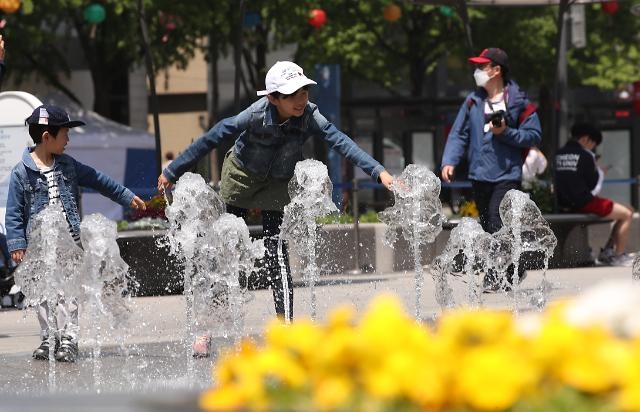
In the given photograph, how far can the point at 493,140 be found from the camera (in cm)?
1107

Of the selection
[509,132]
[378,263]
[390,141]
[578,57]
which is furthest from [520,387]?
[390,141]

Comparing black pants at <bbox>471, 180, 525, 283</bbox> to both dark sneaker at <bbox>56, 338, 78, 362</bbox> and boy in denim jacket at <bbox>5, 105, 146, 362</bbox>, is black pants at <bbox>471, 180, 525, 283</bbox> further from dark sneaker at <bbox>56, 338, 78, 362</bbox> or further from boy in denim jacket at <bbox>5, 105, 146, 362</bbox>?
dark sneaker at <bbox>56, 338, 78, 362</bbox>

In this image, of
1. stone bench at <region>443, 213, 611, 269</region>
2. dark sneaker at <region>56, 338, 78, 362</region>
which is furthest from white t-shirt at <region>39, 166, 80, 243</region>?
stone bench at <region>443, 213, 611, 269</region>

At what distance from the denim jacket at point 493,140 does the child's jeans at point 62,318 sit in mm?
3591

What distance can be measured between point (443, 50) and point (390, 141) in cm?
468

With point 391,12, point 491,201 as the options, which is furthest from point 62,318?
point 391,12

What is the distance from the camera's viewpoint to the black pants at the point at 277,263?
827cm

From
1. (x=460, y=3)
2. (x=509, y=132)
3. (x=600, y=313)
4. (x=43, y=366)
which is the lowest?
(x=43, y=366)

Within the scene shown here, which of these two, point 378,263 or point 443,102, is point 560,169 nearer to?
point 378,263

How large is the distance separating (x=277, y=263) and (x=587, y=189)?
7462mm

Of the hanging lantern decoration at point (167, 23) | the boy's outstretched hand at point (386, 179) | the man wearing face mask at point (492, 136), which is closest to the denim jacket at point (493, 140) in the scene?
the man wearing face mask at point (492, 136)

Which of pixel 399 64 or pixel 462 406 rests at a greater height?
pixel 399 64

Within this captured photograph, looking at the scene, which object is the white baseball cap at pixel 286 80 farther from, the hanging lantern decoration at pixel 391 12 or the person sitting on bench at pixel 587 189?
the hanging lantern decoration at pixel 391 12

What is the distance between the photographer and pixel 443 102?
36719 mm
